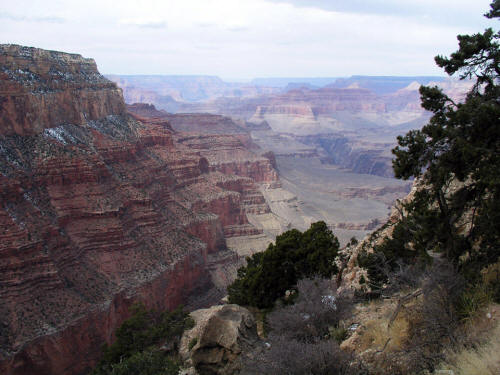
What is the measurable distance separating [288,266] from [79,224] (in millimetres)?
18611

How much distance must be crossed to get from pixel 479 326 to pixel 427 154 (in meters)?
4.53

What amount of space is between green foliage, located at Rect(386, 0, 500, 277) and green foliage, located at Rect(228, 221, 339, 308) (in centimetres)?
848

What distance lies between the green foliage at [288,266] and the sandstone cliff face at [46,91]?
74.5ft

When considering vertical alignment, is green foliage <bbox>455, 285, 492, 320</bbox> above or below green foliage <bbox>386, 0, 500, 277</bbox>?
below

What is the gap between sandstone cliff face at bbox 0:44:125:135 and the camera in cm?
3334

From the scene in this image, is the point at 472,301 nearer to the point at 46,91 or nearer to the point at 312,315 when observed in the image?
the point at 312,315

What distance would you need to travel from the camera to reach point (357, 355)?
1146 centimetres

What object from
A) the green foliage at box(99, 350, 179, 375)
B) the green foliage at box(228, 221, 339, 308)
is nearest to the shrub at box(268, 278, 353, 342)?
the green foliage at box(99, 350, 179, 375)

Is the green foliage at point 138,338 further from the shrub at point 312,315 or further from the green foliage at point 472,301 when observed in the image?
the green foliage at point 472,301

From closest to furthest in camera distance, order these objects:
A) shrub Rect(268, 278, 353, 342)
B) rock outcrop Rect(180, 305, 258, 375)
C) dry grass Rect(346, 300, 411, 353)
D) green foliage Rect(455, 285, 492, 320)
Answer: green foliage Rect(455, 285, 492, 320), dry grass Rect(346, 300, 411, 353), rock outcrop Rect(180, 305, 258, 375), shrub Rect(268, 278, 353, 342)

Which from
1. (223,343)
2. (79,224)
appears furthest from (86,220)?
(223,343)

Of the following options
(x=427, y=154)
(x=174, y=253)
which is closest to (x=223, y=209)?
(x=174, y=253)

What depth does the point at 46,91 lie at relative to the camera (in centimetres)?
3738

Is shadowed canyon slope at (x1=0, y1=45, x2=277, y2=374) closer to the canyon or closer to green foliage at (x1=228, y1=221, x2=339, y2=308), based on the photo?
the canyon
